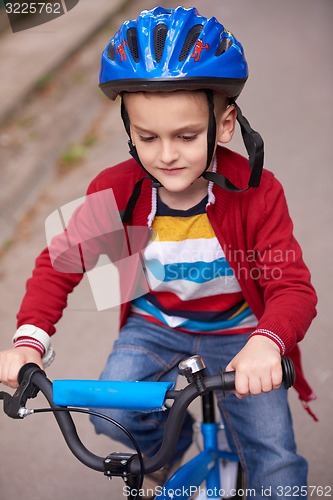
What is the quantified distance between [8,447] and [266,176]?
6.72ft

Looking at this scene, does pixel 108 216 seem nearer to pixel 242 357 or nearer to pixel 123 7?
pixel 242 357

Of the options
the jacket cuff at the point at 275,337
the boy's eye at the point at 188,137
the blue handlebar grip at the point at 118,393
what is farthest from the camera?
the boy's eye at the point at 188,137

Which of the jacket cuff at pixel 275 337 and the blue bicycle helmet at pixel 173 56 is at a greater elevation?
the blue bicycle helmet at pixel 173 56

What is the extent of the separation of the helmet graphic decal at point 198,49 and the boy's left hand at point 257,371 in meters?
0.86

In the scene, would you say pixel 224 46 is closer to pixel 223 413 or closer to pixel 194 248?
pixel 194 248

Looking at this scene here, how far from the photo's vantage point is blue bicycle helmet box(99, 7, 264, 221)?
7.57 feet

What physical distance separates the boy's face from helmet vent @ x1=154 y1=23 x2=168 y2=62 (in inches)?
5.2

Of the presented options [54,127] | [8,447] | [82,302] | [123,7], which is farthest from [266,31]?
[8,447]

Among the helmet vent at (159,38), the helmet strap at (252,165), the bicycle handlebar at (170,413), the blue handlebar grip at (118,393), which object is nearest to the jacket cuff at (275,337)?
the bicycle handlebar at (170,413)

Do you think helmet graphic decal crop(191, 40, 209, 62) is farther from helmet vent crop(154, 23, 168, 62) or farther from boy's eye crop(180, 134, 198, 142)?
boy's eye crop(180, 134, 198, 142)

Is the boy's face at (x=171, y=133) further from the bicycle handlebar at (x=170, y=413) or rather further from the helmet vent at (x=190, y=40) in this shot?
the bicycle handlebar at (x=170, y=413)

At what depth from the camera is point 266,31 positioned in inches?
331

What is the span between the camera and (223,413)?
9.14 feet

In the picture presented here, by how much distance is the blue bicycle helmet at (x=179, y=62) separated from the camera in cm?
231
